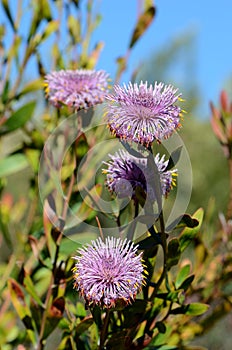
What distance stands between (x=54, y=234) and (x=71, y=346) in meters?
0.16

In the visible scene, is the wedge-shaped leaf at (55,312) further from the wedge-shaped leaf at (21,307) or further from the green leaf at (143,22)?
the green leaf at (143,22)

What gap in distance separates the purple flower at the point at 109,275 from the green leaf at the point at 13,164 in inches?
22.3

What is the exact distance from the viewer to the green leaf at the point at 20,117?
3.37 ft

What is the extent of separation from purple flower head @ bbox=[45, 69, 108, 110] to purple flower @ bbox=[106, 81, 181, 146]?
0.22 metres

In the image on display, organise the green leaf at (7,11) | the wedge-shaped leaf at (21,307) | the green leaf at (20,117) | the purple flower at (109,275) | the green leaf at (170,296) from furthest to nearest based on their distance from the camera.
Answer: the green leaf at (7,11), the green leaf at (20,117), the wedge-shaped leaf at (21,307), the green leaf at (170,296), the purple flower at (109,275)

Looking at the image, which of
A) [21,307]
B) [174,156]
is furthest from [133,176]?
[21,307]

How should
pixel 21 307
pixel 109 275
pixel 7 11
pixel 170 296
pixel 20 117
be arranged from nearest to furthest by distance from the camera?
pixel 109 275
pixel 170 296
pixel 21 307
pixel 20 117
pixel 7 11

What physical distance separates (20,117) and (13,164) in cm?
11

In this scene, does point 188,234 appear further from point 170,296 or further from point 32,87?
point 32,87

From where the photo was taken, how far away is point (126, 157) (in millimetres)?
619

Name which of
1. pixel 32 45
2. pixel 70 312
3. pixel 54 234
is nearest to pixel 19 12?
pixel 32 45

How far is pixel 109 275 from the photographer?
54 centimetres

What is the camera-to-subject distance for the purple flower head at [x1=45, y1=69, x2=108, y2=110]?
0.79 meters

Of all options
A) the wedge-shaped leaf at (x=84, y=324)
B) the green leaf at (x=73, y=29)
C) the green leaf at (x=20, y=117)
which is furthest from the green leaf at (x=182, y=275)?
the green leaf at (x=73, y=29)
